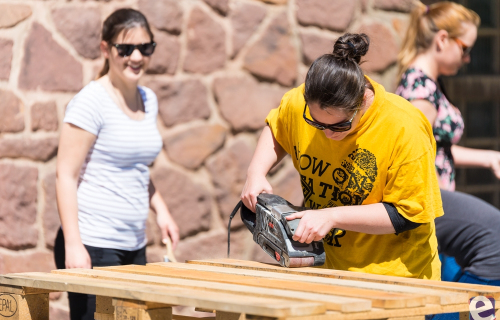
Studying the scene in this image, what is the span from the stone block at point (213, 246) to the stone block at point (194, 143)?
17.1 inches

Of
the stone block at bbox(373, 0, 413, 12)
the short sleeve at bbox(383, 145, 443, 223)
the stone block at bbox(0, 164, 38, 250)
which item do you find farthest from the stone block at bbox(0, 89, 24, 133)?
the stone block at bbox(373, 0, 413, 12)

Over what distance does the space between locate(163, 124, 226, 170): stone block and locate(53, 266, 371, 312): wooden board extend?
155cm

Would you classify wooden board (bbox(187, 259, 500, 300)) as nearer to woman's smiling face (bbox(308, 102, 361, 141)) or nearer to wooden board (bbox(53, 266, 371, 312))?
wooden board (bbox(53, 266, 371, 312))

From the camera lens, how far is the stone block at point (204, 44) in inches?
163

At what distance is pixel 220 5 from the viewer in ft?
13.8

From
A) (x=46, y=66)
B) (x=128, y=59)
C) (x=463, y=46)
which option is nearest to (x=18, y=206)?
(x=46, y=66)

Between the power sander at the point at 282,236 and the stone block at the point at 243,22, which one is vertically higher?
the stone block at the point at 243,22

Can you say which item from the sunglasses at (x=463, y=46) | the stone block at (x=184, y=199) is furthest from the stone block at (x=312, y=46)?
the stone block at (x=184, y=199)

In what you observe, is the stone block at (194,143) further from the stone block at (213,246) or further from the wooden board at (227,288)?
the wooden board at (227,288)

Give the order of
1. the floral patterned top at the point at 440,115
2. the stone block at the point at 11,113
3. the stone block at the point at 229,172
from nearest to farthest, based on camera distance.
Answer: the floral patterned top at the point at 440,115
the stone block at the point at 11,113
the stone block at the point at 229,172

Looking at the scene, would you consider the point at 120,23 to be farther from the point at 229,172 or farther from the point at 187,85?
the point at 229,172

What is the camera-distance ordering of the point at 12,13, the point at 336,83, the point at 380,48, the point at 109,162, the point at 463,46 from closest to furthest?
the point at 336,83 < the point at 109,162 < the point at 12,13 < the point at 463,46 < the point at 380,48

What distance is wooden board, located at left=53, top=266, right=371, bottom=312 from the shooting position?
1908 millimetres

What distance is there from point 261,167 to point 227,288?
764 mm
